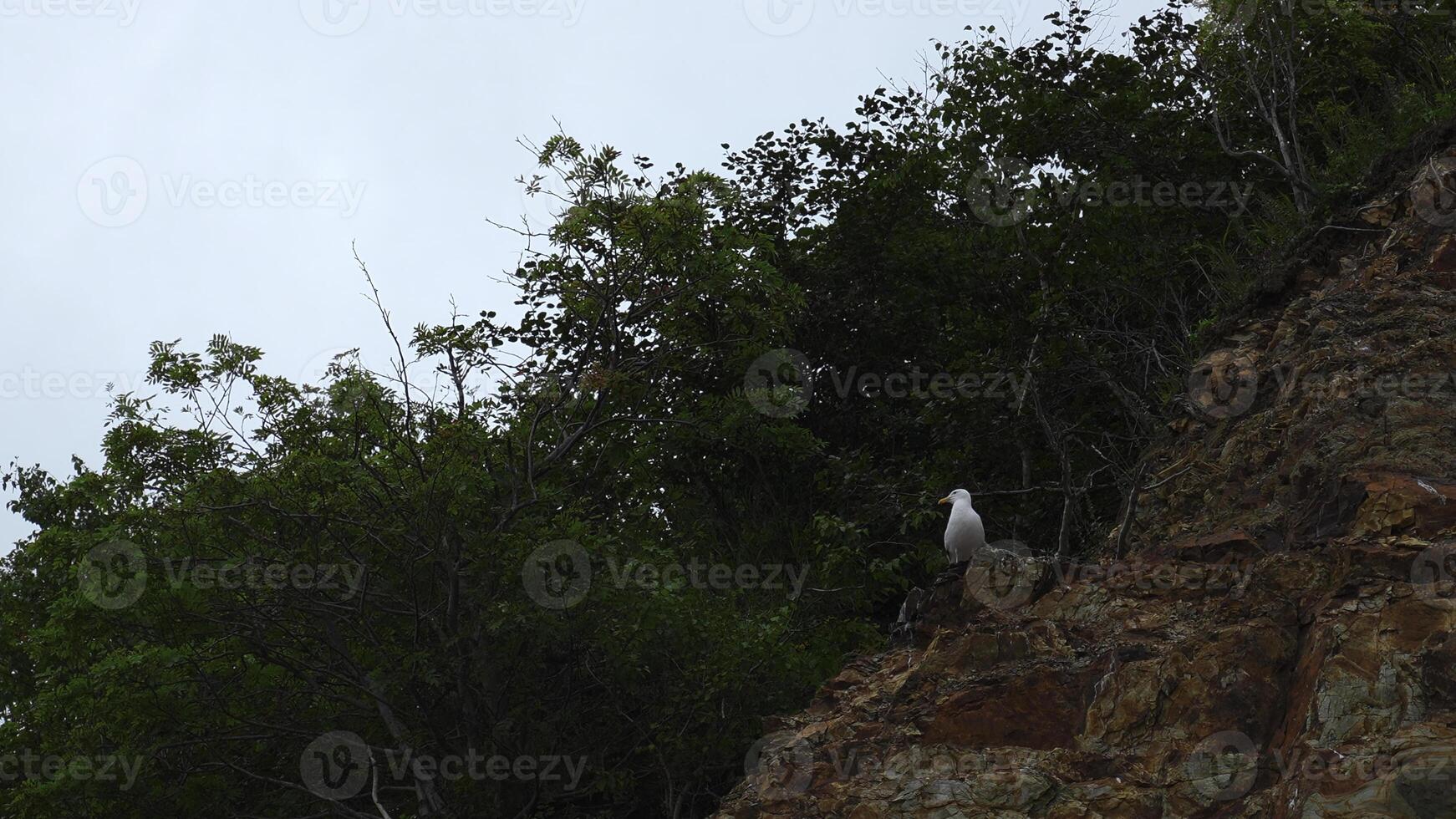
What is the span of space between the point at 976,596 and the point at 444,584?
21.6 feet

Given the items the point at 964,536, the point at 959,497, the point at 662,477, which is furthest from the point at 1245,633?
the point at 662,477

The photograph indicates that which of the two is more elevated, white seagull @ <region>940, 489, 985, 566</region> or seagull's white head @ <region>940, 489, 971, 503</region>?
seagull's white head @ <region>940, 489, 971, 503</region>

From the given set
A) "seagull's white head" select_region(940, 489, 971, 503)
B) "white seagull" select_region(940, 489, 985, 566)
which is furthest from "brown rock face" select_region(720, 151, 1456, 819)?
"seagull's white head" select_region(940, 489, 971, 503)

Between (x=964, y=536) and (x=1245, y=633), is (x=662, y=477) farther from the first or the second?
(x=1245, y=633)

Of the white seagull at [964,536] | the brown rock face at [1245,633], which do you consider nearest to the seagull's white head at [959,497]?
the white seagull at [964,536]

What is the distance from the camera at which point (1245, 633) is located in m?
8.32

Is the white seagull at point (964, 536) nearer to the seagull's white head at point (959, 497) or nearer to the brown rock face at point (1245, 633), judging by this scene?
the seagull's white head at point (959, 497)

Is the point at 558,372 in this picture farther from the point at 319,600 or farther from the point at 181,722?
the point at 181,722

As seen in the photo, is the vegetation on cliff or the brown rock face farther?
the vegetation on cliff

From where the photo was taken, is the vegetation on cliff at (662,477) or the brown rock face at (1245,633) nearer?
the brown rock face at (1245,633)

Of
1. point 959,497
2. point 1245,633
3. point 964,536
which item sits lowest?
point 1245,633

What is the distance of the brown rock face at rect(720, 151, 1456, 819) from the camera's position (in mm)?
7387

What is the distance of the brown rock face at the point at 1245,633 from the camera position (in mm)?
7387

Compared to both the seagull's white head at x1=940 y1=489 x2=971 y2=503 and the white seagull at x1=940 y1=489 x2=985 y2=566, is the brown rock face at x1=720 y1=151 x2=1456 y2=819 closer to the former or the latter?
the white seagull at x1=940 y1=489 x2=985 y2=566
